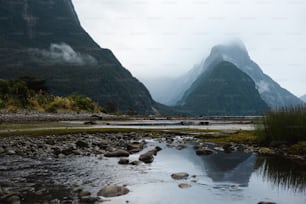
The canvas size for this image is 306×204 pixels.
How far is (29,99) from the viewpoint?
93.5 m

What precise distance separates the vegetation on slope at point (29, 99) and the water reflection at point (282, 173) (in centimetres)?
7126

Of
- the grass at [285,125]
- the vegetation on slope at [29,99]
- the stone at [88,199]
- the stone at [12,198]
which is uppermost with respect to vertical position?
the vegetation on slope at [29,99]

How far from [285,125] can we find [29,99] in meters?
82.3

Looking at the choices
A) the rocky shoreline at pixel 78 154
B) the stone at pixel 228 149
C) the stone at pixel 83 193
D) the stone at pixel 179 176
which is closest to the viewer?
the rocky shoreline at pixel 78 154

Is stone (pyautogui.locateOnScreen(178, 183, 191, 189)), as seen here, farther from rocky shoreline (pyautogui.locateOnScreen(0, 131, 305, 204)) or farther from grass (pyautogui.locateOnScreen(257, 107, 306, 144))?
grass (pyautogui.locateOnScreen(257, 107, 306, 144))

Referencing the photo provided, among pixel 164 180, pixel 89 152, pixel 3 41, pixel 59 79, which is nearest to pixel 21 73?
pixel 59 79

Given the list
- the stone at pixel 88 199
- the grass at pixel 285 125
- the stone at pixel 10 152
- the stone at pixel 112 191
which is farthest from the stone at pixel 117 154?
the grass at pixel 285 125

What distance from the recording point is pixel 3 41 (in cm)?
19150

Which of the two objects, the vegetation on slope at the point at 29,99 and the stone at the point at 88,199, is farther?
the vegetation on slope at the point at 29,99

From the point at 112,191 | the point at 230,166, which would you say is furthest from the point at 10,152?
the point at 230,166

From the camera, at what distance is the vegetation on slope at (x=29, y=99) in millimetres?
86625

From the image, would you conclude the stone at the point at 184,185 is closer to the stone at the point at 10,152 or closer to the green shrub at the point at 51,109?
the stone at the point at 10,152

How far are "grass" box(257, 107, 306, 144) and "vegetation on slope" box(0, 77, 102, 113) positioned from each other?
220 ft

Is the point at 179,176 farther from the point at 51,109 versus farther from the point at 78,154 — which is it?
the point at 51,109
